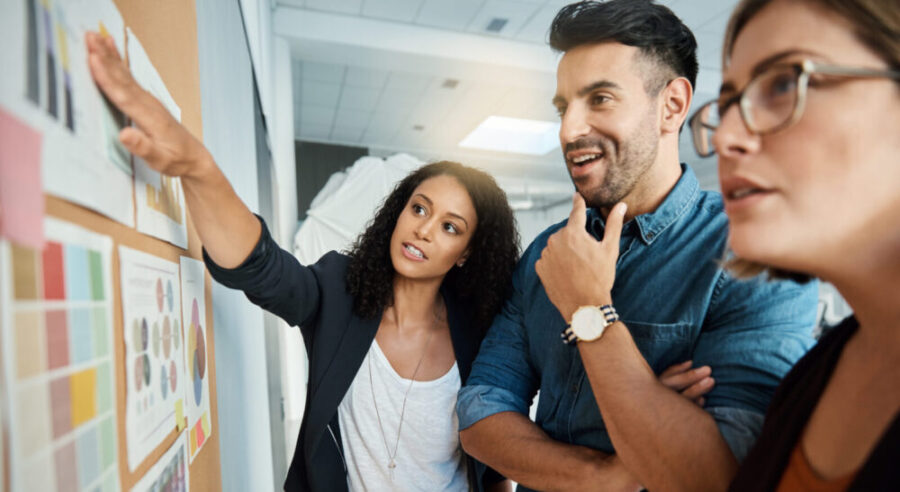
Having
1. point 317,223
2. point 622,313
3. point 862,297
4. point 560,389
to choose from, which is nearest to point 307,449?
point 560,389

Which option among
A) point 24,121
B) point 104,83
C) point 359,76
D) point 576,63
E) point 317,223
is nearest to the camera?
point 24,121

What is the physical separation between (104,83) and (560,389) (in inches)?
38.4

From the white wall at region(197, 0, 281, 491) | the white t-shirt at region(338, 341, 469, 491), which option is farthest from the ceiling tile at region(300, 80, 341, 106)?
the white t-shirt at region(338, 341, 469, 491)

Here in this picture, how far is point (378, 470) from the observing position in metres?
1.41

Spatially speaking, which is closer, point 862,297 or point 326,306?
point 862,297

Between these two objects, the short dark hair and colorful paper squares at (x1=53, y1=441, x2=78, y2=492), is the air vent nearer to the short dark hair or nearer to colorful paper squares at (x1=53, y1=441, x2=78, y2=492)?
the short dark hair

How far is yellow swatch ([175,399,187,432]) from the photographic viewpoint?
2.27ft

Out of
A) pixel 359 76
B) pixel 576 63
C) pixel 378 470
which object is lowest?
pixel 378 470

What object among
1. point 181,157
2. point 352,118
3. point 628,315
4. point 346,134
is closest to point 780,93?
point 628,315

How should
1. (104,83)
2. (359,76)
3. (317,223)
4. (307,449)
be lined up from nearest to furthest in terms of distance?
(104,83) → (307,449) → (317,223) → (359,76)

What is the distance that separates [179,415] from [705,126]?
0.87 m

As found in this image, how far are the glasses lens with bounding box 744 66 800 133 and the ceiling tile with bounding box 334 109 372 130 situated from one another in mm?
6623

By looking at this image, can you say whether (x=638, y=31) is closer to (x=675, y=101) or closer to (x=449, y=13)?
(x=675, y=101)

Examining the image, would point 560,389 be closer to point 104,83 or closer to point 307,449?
point 307,449
